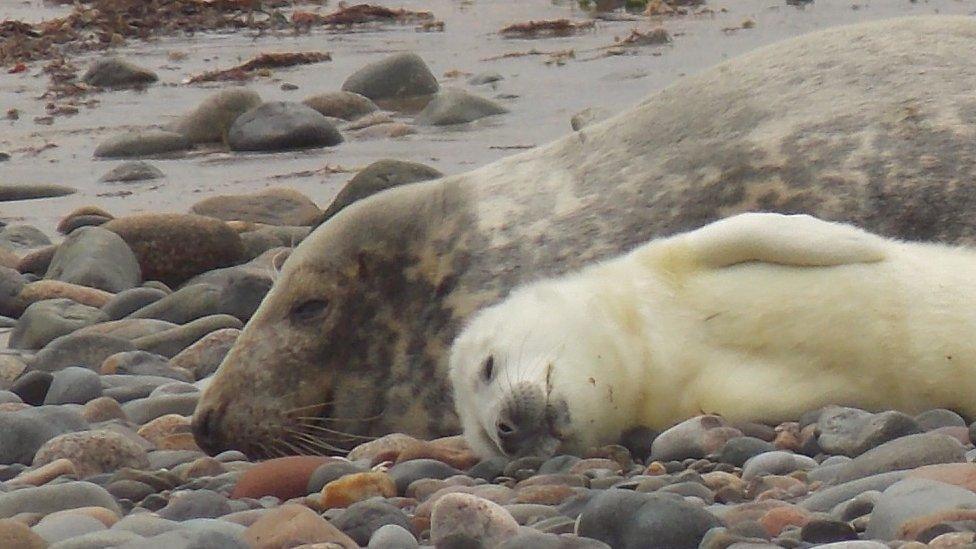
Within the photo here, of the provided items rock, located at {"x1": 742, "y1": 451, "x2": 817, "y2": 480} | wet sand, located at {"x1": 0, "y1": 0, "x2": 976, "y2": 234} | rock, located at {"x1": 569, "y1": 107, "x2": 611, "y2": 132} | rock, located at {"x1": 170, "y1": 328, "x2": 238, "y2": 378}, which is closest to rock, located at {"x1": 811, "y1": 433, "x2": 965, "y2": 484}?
rock, located at {"x1": 742, "y1": 451, "x2": 817, "y2": 480}

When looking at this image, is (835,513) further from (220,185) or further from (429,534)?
(220,185)

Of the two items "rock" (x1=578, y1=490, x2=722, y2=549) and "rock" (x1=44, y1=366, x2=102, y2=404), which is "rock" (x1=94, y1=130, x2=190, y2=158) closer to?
"rock" (x1=44, y1=366, x2=102, y2=404)

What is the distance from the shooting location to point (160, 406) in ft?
17.9

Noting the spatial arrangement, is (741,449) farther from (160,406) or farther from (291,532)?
(160,406)

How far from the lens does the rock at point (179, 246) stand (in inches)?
308

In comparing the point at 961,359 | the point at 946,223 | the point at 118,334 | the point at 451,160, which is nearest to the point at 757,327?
the point at 961,359

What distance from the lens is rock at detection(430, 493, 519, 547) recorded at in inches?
132

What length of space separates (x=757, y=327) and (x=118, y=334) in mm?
2919

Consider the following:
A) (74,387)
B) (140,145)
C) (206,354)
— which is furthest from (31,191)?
(74,387)

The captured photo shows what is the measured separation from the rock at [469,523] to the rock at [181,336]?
3.18m


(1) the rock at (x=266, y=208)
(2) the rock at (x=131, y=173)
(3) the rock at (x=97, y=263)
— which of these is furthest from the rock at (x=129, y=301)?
(2) the rock at (x=131, y=173)

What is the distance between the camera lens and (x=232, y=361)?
206 inches

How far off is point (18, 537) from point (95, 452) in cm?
110

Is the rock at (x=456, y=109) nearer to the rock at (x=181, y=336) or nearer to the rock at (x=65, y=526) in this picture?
the rock at (x=181, y=336)
